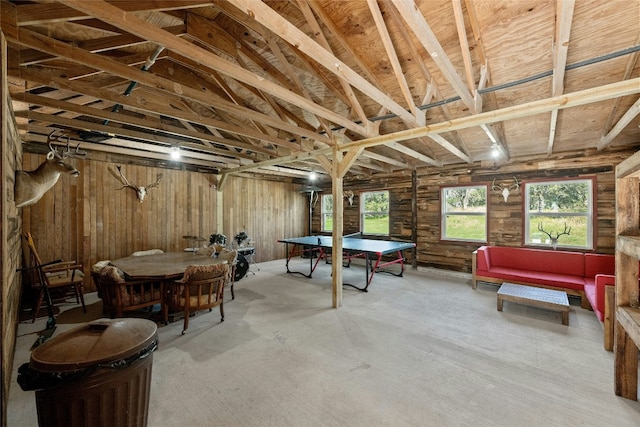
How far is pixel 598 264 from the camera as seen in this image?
4.10 metres

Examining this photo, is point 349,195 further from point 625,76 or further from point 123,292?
point 123,292

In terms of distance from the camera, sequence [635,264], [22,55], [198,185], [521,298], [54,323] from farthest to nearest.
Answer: [198,185], [521,298], [54,323], [22,55], [635,264]

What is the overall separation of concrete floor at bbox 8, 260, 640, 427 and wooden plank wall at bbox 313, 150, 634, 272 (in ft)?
6.16

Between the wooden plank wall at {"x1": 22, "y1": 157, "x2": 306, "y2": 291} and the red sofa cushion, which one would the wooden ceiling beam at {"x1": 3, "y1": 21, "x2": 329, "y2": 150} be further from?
the red sofa cushion

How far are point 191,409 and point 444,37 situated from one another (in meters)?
4.30

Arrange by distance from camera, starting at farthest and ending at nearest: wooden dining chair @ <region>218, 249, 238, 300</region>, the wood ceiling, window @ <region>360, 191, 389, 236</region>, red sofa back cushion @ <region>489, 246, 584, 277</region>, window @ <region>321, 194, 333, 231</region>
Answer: window @ <region>321, 194, 333, 231</region> < window @ <region>360, 191, 389, 236</region> < red sofa back cushion @ <region>489, 246, 584, 277</region> < wooden dining chair @ <region>218, 249, 238, 300</region> < the wood ceiling

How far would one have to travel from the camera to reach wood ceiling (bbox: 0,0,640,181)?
6.40ft

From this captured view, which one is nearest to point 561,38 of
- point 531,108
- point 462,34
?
point 531,108

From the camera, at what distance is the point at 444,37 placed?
2838 mm

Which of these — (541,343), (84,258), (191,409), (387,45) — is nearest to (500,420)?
(541,343)

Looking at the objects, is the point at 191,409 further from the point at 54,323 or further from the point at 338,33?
the point at 338,33

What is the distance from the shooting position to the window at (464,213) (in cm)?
576

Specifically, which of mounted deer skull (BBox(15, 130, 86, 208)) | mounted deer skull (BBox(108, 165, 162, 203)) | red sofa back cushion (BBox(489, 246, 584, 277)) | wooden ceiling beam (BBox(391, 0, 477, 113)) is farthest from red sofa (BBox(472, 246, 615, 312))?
mounted deer skull (BBox(108, 165, 162, 203))

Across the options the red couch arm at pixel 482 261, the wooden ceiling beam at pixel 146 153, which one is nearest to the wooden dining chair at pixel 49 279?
the wooden ceiling beam at pixel 146 153
